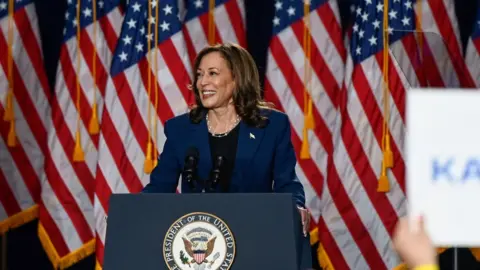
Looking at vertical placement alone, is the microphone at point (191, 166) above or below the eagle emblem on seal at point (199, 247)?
above

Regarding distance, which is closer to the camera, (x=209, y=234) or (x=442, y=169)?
(x=442, y=169)

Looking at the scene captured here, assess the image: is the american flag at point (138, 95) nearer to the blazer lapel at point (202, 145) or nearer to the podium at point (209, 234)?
the blazer lapel at point (202, 145)

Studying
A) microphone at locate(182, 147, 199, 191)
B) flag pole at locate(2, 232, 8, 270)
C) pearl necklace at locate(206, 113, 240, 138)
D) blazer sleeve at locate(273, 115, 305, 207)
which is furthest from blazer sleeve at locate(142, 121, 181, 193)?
flag pole at locate(2, 232, 8, 270)

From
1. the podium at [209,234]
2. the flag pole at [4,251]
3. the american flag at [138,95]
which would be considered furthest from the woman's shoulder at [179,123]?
the flag pole at [4,251]

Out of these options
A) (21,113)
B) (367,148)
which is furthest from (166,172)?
(21,113)

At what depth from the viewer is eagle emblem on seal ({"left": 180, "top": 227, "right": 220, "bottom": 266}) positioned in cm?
230

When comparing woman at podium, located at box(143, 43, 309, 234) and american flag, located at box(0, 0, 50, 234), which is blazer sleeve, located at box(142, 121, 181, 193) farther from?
american flag, located at box(0, 0, 50, 234)

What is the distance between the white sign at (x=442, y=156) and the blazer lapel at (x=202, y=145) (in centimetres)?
197

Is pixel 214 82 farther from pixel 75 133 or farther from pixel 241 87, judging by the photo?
pixel 75 133

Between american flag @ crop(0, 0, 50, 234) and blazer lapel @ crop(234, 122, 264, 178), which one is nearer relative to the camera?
blazer lapel @ crop(234, 122, 264, 178)

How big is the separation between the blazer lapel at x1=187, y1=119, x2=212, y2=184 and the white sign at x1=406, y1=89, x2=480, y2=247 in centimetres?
197

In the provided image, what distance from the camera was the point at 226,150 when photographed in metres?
3.03

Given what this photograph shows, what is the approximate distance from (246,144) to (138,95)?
2.50 meters

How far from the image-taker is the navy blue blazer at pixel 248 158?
2.98 meters
